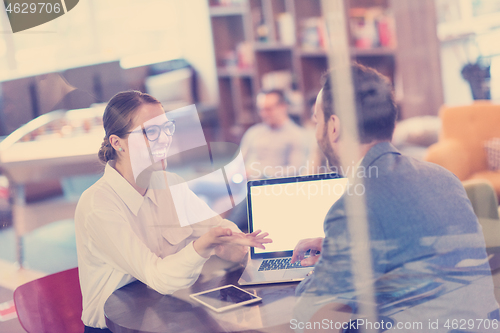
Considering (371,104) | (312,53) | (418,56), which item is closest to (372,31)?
(418,56)

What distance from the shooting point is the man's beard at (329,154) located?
1084mm

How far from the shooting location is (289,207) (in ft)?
3.85

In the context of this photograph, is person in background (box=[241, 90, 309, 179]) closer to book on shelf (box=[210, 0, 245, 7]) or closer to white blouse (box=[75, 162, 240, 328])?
white blouse (box=[75, 162, 240, 328])

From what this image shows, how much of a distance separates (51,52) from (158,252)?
0.71 metres

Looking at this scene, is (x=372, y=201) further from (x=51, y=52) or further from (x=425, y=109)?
(x=425, y=109)

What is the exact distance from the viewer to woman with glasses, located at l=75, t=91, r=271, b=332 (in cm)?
110

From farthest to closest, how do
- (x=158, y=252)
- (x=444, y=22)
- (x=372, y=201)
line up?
(x=444, y=22) → (x=158, y=252) → (x=372, y=201)

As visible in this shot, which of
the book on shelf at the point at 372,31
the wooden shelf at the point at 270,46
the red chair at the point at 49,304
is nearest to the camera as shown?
the red chair at the point at 49,304

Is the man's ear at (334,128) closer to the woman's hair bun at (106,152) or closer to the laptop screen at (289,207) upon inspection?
the laptop screen at (289,207)

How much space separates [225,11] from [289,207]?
432cm

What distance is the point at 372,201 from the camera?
97 centimetres

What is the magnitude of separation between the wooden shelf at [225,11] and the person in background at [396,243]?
4.17m

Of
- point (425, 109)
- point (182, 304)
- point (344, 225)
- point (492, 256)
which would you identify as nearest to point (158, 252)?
point (182, 304)

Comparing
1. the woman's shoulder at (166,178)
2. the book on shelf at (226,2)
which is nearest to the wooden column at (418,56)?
the book on shelf at (226,2)
